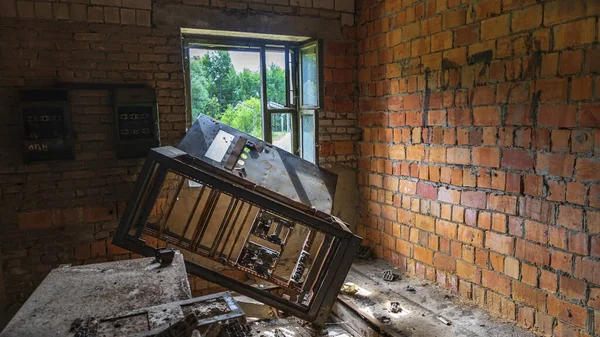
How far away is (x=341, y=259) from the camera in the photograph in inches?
133

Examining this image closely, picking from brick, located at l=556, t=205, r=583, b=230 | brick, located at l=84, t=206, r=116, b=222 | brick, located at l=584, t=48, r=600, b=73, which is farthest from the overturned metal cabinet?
brick, located at l=584, t=48, r=600, b=73

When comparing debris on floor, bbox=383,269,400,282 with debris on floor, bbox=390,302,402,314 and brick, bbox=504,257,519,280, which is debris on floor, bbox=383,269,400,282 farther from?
brick, bbox=504,257,519,280

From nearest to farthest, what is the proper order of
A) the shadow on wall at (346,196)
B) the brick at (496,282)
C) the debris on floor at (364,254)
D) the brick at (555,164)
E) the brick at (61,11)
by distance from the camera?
1. the brick at (555,164)
2. the brick at (496,282)
3. the brick at (61,11)
4. the debris on floor at (364,254)
5. the shadow on wall at (346,196)

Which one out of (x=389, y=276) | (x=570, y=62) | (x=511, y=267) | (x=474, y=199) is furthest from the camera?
(x=389, y=276)

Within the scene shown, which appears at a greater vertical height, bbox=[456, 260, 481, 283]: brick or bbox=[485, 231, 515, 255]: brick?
bbox=[485, 231, 515, 255]: brick

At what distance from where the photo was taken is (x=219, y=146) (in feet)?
12.4

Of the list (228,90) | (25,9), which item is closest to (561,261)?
(228,90)

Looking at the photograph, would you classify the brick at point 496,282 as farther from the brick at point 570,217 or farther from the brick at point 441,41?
the brick at point 441,41

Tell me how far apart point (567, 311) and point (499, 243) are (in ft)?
2.20

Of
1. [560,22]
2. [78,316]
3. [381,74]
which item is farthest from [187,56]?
[560,22]

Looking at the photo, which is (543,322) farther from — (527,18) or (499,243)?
(527,18)

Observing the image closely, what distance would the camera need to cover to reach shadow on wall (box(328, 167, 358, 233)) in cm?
509

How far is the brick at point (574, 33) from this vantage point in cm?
258

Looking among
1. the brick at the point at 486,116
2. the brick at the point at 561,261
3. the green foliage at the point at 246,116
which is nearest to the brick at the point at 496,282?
the brick at the point at 561,261
